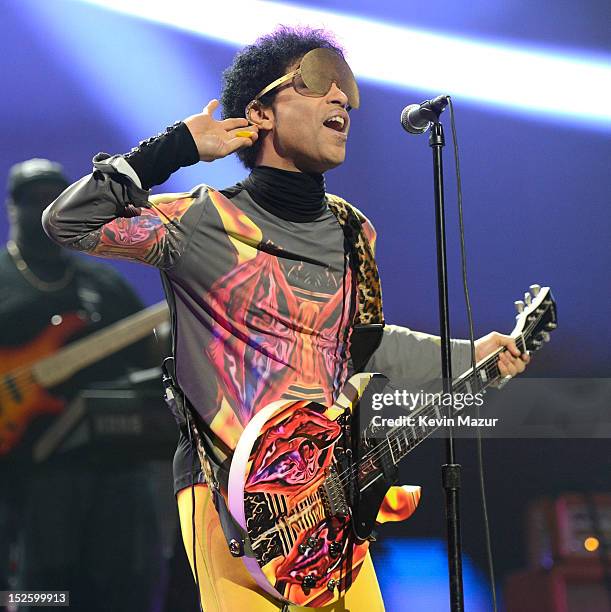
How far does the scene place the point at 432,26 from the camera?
360cm

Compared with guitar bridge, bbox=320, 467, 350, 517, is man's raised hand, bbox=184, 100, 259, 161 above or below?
above

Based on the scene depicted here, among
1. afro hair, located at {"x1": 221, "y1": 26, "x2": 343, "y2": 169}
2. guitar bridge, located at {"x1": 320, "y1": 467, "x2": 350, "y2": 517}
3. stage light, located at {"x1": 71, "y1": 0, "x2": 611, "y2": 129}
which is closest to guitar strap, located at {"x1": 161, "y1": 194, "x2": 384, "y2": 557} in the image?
guitar bridge, located at {"x1": 320, "y1": 467, "x2": 350, "y2": 517}

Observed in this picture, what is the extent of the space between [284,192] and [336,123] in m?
0.25

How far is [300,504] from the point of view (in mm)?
2242

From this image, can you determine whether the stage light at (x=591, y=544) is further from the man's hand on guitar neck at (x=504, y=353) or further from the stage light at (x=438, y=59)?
the stage light at (x=438, y=59)

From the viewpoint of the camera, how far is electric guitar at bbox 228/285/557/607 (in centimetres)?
214

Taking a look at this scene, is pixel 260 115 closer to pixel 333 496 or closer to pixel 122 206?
pixel 122 206

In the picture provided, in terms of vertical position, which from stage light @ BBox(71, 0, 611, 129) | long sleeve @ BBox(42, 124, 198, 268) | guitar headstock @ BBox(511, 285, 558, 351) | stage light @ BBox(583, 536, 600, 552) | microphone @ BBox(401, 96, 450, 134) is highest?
stage light @ BBox(71, 0, 611, 129)

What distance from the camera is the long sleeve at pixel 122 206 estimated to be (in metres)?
2.08

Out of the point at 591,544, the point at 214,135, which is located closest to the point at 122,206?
the point at 214,135

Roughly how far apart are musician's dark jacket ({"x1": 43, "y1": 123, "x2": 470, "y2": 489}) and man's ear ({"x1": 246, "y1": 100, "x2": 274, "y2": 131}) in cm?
15

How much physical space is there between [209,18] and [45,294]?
1231 millimetres

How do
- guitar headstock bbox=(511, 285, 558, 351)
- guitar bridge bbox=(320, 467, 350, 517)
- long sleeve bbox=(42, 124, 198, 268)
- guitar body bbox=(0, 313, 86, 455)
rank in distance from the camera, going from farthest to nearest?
guitar body bbox=(0, 313, 86, 455) < guitar headstock bbox=(511, 285, 558, 351) < guitar bridge bbox=(320, 467, 350, 517) < long sleeve bbox=(42, 124, 198, 268)

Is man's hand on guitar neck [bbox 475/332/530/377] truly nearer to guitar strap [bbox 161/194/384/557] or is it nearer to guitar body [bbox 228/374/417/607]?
guitar strap [bbox 161/194/384/557]
